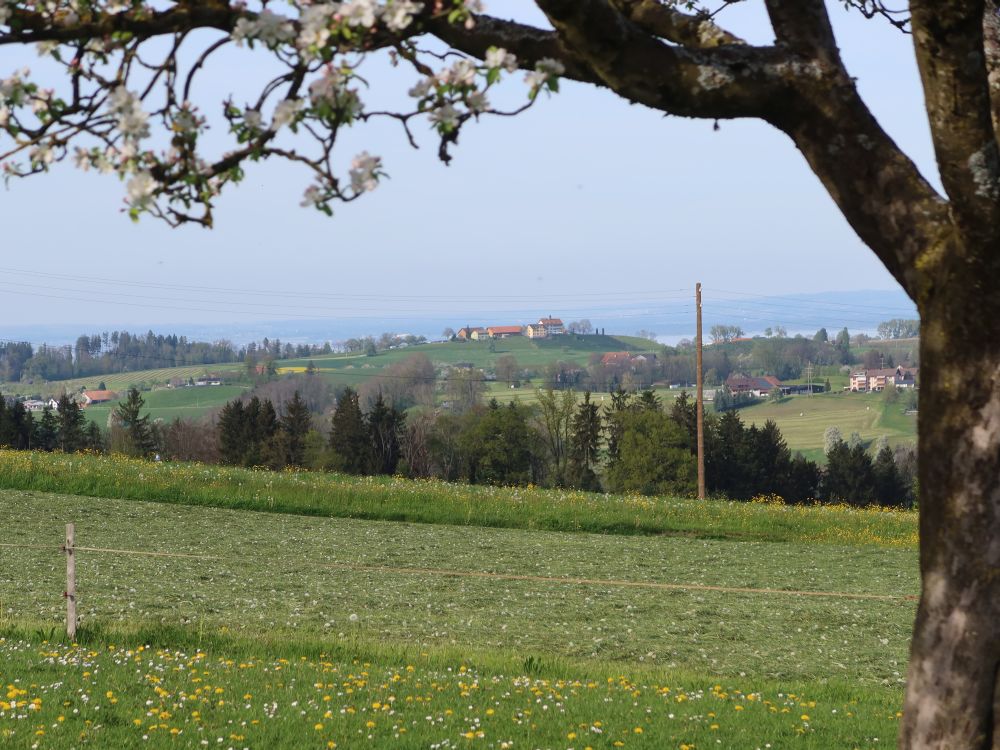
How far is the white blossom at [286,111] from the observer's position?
19.0 feet

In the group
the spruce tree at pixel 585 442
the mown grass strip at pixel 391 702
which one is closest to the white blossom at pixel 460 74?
the mown grass strip at pixel 391 702

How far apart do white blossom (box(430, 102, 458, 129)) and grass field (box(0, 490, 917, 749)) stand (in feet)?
22.6

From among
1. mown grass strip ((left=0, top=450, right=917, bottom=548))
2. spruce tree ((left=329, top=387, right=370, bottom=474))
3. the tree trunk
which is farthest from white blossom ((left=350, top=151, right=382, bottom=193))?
spruce tree ((left=329, top=387, right=370, bottom=474))

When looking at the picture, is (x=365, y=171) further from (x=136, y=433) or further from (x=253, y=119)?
(x=136, y=433)

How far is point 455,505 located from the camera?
37.8m

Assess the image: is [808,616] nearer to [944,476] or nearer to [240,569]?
[240,569]

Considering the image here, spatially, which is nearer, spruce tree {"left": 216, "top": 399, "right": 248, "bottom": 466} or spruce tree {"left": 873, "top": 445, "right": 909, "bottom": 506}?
spruce tree {"left": 873, "top": 445, "right": 909, "bottom": 506}

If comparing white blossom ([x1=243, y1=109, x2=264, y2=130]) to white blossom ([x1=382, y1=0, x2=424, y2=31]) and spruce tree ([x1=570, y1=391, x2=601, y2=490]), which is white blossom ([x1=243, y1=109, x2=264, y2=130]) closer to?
white blossom ([x1=382, y1=0, x2=424, y2=31])

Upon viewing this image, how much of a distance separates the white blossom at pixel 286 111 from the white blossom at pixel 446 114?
713mm

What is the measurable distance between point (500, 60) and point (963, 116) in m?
2.94

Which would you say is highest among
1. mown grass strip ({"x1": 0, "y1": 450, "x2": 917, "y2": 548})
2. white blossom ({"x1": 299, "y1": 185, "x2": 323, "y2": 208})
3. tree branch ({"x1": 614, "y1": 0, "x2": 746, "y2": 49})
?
tree branch ({"x1": 614, "y1": 0, "x2": 746, "y2": 49})

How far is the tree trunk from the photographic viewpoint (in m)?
6.95

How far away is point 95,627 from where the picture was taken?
16750 mm

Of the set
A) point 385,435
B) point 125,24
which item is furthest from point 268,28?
point 385,435
